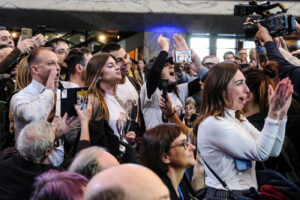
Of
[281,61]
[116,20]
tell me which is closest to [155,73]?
[281,61]

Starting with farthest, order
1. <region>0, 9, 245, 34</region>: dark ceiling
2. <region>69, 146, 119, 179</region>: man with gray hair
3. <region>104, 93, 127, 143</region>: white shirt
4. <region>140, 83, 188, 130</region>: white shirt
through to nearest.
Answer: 1. <region>0, 9, 245, 34</region>: dark ceiling
2. <region>140, 83, 188, 130</region>: white shirt
3. <region>104, 93, 127, 143</region>: white shirt
4. <region>69, 146, 119, 179</region>: man with gray hair

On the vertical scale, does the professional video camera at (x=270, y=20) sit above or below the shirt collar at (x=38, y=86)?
above

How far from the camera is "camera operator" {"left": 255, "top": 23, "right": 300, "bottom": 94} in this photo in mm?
2805

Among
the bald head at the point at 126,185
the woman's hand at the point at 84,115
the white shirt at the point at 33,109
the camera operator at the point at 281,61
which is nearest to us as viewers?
the bald head at the point at 126,185

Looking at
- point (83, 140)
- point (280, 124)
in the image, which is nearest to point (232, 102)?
point (280, 124)

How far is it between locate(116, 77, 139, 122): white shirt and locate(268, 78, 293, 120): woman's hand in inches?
60.6

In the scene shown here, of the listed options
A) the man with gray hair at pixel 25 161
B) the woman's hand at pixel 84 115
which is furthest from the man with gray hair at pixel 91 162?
the woman's hand at pixel 84 115

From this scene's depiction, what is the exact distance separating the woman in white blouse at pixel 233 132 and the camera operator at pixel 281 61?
0.26 meters

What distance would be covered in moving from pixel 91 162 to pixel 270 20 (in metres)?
1.67

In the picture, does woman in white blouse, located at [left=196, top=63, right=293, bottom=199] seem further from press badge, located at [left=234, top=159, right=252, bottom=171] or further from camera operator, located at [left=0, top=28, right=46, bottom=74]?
camera operator, located at [left=0, top=28, right=46, bottom=74]

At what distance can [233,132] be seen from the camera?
8.87 feet

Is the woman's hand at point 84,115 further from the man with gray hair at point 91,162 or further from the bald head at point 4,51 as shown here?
the bald head at point 4,51

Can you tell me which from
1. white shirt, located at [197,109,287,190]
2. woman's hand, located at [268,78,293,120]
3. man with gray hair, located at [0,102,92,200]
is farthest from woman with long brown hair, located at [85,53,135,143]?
woman's hand, located at [268,78,293,120]

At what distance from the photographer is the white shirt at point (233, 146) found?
8.62ft
